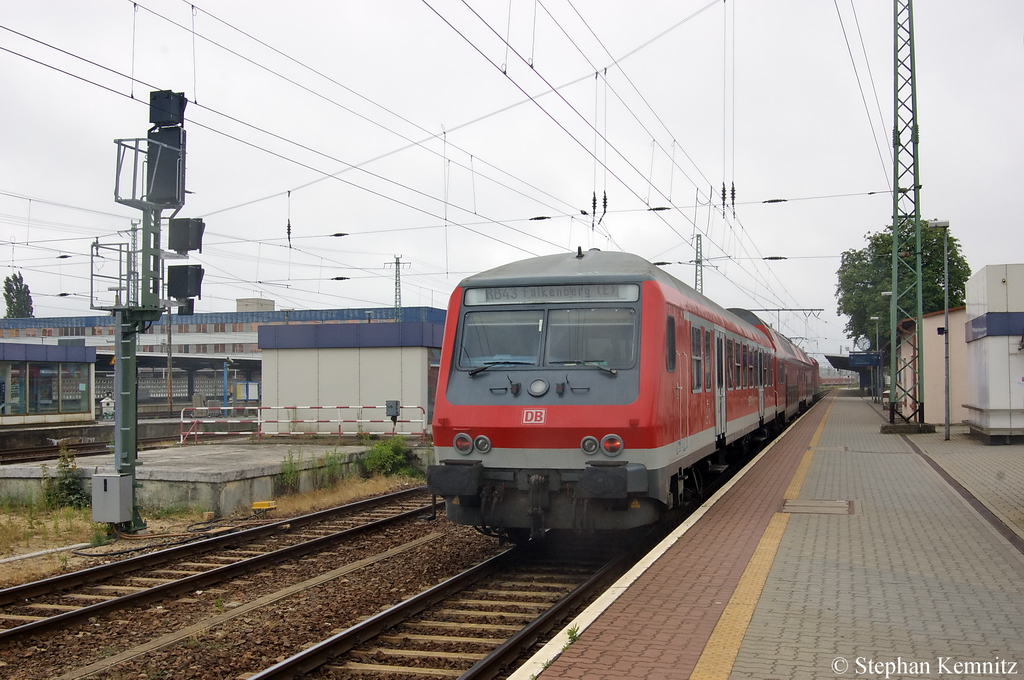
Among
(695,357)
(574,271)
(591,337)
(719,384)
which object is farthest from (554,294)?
(719,384)

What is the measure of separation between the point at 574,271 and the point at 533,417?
5.65 feet

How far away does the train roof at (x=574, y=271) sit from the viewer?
29.7 feet

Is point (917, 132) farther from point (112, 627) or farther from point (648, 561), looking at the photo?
point (112, 627)

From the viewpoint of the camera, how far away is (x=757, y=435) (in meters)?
20.4

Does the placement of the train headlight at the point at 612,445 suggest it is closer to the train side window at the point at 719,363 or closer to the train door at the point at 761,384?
the train side window at the point at 719,363

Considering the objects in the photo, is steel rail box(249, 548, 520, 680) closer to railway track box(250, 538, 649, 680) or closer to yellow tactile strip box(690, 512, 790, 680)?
railway track box(250, 538, 649, 680)

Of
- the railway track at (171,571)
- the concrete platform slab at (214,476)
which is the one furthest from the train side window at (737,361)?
the concrete platform slab at (214,476)

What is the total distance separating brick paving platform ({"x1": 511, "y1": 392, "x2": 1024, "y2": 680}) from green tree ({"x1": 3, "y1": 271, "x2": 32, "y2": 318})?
255 feet

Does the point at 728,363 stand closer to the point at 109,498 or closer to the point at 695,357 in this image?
the point at 695,357

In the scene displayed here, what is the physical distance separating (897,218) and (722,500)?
17926mm

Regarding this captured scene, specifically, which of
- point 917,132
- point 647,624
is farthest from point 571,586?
point 917,132

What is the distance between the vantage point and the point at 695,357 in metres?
10.8

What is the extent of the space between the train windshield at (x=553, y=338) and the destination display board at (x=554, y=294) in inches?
4.5

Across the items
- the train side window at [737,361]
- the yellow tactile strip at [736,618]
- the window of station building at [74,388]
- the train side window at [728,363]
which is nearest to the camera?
the yellow tactile strip at [736,618]
